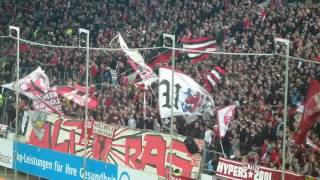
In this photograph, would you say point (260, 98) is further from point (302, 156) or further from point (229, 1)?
point (229, 1)

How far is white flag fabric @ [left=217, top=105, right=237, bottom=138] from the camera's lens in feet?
39.5

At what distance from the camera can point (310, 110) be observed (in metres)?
10.8

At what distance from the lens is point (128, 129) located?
543 inches

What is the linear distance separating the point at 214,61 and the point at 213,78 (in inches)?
24.2

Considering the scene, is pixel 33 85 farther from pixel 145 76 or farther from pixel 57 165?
pixel 145 76

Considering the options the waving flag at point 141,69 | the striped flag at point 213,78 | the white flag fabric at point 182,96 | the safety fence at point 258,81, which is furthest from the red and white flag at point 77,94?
the striped flag at point 213,78

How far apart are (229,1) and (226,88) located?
34.0ft

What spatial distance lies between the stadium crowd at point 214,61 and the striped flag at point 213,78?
11 cm

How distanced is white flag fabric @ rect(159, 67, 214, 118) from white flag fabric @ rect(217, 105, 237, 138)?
274 mm

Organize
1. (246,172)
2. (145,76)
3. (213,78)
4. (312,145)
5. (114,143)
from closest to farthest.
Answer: (312,145)
(246,172)
(213,78)
(145,76)
(114,143)

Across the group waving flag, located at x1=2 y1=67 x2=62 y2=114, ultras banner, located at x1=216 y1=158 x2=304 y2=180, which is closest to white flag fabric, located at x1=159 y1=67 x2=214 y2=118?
ultras banner, located at x1=216 y1=158 x2=304 y2=180

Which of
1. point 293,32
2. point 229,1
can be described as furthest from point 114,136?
point 229,1

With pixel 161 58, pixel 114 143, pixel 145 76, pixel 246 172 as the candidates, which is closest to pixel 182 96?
pixel 145 76

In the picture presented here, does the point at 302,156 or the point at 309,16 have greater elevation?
the point at 309,16
